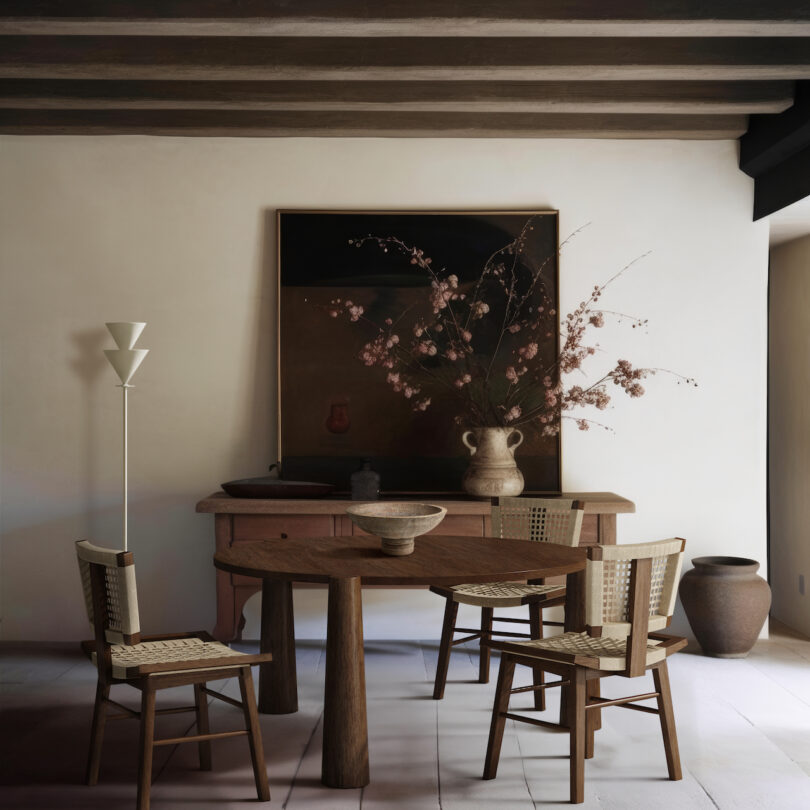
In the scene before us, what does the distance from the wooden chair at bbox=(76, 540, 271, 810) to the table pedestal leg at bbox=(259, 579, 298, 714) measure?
621mm

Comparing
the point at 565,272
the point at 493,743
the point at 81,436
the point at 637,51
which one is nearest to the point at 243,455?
the point at 81,436

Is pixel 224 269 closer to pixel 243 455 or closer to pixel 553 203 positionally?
pixel 243 455

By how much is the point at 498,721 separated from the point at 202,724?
1066 mm

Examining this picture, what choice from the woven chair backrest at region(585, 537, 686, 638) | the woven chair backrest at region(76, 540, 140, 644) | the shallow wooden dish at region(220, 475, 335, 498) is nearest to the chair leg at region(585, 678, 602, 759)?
the woven chair backrest at region(585, 537, 686, 638)

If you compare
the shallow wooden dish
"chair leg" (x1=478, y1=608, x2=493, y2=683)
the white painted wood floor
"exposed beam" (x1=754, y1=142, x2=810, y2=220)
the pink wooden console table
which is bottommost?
the white painted wood floor

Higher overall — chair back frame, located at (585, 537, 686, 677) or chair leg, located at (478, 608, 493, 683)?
chair back frame, located at (585, 537, 686, 677)

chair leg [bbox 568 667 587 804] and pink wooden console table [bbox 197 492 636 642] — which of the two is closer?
chair leg [bbox 568 667 587 804]

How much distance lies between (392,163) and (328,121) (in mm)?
440

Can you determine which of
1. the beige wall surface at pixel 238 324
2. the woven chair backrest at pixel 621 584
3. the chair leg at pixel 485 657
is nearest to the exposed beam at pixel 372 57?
the beige wall surface at pixel 238 324

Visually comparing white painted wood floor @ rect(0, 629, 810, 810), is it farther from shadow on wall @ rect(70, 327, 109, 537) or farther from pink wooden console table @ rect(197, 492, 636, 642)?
shadow on wall @ rect(70, 327, 109, 537)

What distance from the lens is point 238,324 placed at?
5355 millimetres

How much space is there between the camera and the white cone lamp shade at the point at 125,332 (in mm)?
4957

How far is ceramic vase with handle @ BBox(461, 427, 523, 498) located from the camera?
493 cm

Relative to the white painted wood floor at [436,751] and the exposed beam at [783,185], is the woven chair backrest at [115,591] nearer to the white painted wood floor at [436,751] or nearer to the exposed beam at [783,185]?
the white painted wood floor at [436,751]
